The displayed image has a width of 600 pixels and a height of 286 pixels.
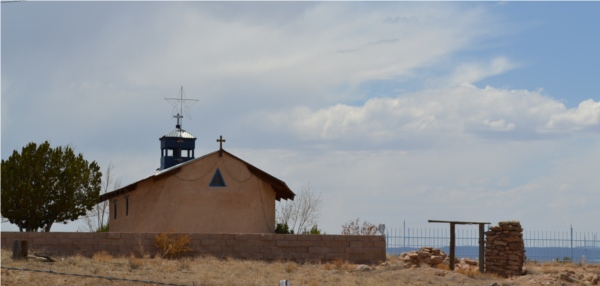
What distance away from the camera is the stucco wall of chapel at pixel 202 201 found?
121 ft

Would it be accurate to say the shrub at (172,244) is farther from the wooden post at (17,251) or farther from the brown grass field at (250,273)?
the wooden post at (17,251)

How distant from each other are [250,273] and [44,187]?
14.5 m

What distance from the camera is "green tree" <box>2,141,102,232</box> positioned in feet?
123

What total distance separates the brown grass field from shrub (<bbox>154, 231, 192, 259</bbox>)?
70cm

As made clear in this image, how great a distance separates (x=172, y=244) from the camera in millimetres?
31047

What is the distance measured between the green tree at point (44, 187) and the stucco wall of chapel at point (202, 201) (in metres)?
2.80

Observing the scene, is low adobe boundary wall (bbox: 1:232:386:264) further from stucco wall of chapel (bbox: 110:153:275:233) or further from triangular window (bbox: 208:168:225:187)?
triangular window (bbox: 208:168:225:187)

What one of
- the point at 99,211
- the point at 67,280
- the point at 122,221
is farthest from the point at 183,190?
the point at 99,211

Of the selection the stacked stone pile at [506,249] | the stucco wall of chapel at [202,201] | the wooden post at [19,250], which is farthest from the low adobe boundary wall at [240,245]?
the stucco wall of chapel at [202,201]

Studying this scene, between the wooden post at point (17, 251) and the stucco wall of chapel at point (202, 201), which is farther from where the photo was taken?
the stucco wall of chapel at point (202, 201)

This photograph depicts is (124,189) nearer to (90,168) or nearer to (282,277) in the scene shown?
(90,168)

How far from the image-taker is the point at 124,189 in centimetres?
3934

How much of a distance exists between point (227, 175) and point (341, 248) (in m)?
7.66

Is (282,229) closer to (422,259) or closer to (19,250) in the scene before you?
(422,259)
